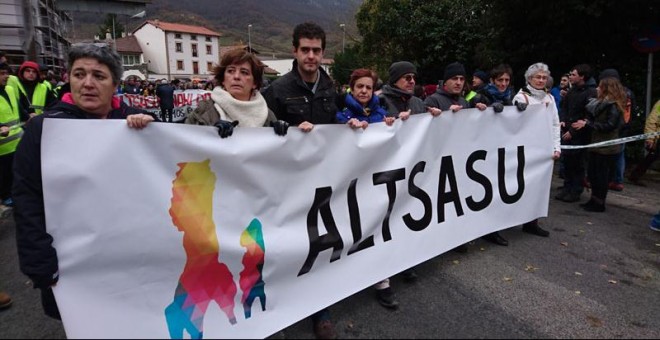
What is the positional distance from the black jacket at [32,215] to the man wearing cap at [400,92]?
2.45 m

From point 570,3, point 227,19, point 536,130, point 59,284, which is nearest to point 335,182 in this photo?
point 59,284

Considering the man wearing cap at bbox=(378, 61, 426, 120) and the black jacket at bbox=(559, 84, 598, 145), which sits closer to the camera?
the man wearing cap at bbox=(378, 61, 426, 120)

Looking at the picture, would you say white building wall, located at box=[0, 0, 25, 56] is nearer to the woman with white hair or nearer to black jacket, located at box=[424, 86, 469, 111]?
black jacket, located at box=[424, 86, 469, 111]

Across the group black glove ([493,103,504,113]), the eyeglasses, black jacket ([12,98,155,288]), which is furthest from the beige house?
black jacket ([12,98,155,288])

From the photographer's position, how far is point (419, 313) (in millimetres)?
2916

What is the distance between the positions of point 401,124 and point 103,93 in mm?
2033

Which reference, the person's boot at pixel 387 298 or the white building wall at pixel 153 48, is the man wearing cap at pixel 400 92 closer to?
the person's boot at pixel 387 298

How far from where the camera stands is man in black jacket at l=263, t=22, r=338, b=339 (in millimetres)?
3096

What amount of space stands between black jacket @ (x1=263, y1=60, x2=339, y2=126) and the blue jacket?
117 mm

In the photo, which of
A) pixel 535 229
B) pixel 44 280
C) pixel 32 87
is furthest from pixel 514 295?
pixel 32 87

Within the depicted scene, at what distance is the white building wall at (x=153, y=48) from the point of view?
267 feet

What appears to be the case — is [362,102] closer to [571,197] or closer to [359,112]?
[359,112]

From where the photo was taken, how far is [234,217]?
241 centimetres

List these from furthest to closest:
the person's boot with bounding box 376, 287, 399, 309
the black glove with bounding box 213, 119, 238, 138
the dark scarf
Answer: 1. the dark scarf
2. the person's boot with bounding box 376, 287, 399, 309
3. the black glove with bounding box 213, 119, 238, 138
